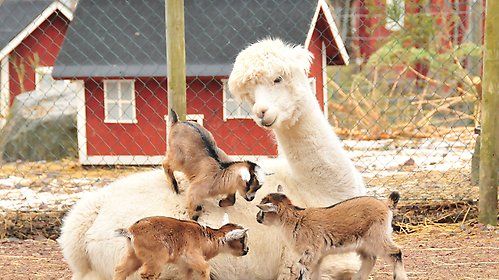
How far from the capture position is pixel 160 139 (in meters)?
12.0

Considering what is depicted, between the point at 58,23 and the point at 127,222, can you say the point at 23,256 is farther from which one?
the point at 58,23

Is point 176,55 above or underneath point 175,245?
above

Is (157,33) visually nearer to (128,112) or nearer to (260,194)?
(128,112)

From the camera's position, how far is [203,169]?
546cm

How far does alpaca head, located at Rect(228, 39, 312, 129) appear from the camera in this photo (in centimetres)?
533

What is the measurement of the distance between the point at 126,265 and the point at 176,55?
2.50 m

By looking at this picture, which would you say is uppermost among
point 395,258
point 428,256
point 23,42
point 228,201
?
point 23,42

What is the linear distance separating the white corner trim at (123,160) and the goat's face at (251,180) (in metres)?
6.20

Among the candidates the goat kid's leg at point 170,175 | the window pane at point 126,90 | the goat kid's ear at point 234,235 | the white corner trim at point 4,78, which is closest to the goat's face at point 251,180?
the goat kid's ear at point 234,235

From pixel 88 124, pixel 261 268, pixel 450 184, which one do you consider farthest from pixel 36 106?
pixel 261 268

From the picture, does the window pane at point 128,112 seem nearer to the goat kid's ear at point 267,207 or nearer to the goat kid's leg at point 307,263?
the goat kid's ear at point 267,207

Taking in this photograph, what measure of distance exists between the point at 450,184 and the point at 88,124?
4944 mm

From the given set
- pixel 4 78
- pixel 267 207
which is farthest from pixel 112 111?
pixel 267 207

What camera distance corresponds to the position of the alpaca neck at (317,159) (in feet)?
18.3
